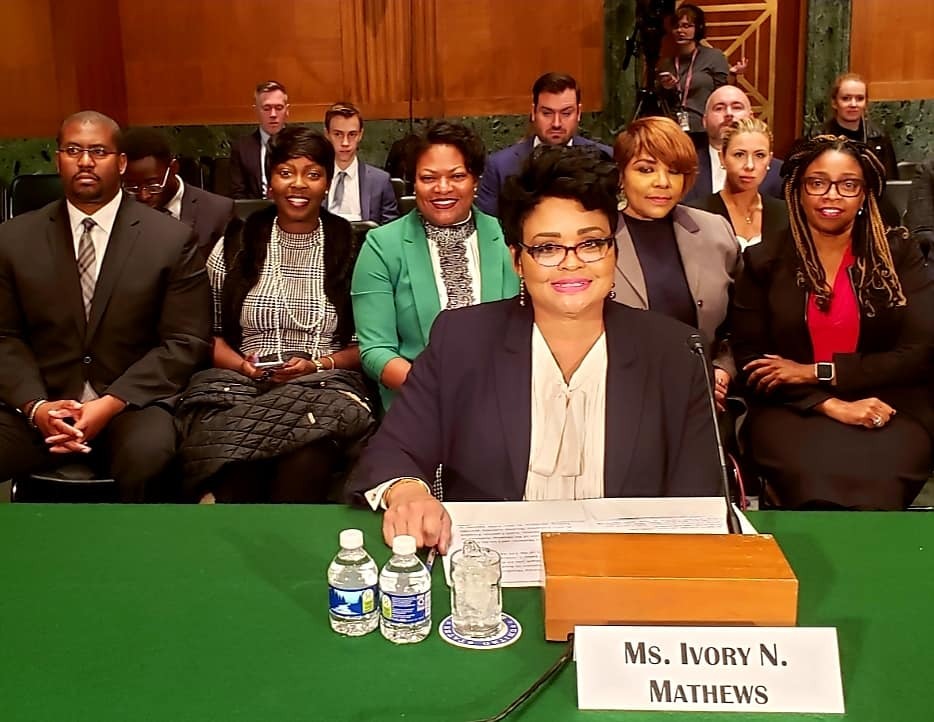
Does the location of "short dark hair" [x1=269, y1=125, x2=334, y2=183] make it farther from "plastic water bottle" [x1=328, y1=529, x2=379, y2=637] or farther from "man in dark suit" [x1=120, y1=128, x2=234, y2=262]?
"plastic water bottle" [x1=328, y1=529, x2=379, y2=637]

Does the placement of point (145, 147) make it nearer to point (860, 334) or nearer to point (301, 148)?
point (301, 148)

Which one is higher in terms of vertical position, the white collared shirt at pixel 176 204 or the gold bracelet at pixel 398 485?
the white collared shirt at pixel 176 204

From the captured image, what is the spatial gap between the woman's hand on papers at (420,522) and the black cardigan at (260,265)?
157 centimetres

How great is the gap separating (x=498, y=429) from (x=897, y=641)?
777 millimetres

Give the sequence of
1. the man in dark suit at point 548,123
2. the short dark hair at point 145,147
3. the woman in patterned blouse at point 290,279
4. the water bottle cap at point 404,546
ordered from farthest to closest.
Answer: the man in dark suit at point 548,123
the short dark hair at point 145,147
the woman in patterned blouse at point 290,279
the water bottle cap at point 404,546

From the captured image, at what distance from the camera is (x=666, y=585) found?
49.5 inches

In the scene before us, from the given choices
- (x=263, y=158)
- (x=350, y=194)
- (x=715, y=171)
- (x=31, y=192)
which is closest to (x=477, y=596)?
(x=715, y=171)

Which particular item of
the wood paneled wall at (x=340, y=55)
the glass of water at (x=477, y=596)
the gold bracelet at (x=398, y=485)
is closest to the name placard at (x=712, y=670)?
the glass of water at (x=477, y=596)

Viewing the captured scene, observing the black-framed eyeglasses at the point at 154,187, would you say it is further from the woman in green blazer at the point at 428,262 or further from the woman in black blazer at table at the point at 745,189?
the woman in black blazer at table at the point at 745,189

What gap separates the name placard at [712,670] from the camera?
1.17 metres

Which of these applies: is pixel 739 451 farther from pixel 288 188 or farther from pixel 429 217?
pixel 288 188

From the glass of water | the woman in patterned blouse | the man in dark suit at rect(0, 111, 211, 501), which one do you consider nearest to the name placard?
the glass of water

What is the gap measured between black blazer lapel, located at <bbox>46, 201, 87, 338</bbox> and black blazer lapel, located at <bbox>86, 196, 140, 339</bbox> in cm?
4

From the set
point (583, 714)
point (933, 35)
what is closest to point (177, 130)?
point (933, 35)
